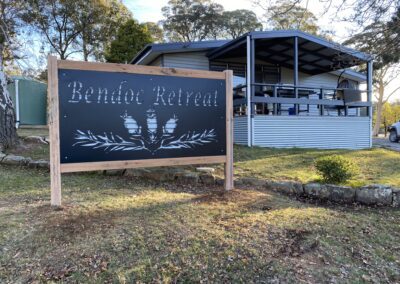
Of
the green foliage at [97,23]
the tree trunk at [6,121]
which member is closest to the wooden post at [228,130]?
the tree trunk at [6,121]

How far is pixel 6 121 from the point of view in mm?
6855

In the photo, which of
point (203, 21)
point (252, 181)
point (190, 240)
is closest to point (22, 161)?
point (252, 181)

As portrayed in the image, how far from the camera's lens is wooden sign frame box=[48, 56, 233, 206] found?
11.9 ft

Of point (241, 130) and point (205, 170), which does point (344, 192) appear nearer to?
point (205, 170)

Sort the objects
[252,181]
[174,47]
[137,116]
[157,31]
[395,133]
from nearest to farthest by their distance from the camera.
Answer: [137,116] < [252,181] < [174,47] < [395,133] < [157,31]

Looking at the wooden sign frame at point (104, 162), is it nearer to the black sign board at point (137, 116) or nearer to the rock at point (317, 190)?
the black sign board at point (137, 116)

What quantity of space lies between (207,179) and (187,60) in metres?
7.78

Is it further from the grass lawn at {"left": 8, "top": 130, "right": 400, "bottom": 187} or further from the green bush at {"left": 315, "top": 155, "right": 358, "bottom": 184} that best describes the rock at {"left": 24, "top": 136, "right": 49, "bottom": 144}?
the green bush at {"left": 315, "top": 155, "right": 358, "bottom": 184}

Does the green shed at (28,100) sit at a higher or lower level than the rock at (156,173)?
higher

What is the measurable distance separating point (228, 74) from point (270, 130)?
5475 millimetres

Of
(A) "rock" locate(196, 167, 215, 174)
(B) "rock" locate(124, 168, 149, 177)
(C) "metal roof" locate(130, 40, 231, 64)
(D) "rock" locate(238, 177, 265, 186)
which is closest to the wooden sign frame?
(D) "rock" locate(238, 177, 265, 186)

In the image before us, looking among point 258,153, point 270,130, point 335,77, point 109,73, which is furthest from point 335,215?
point 335,77

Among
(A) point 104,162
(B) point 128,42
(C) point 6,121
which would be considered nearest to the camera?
(A) point 104,162

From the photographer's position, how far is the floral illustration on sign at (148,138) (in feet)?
12.7
